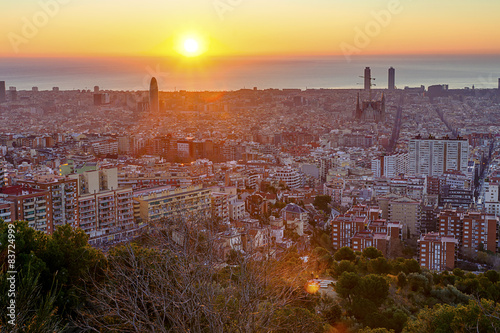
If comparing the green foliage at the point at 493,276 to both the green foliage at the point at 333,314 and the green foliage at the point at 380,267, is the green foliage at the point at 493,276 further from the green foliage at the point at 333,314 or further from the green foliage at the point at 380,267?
the green foliage at the point at 333,314

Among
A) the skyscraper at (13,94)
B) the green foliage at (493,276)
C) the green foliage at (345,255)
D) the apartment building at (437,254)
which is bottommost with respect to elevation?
the apartment building at (437,254)

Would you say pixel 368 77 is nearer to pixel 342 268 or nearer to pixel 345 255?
pixel 345 255

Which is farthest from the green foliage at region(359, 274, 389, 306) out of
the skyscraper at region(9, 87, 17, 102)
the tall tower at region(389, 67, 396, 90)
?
the tall tower at region(389, 67, 396, 90)

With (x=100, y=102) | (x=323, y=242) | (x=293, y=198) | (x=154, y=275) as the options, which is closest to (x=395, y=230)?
(x=323, y=242)

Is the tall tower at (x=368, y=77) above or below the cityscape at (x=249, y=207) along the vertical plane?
above

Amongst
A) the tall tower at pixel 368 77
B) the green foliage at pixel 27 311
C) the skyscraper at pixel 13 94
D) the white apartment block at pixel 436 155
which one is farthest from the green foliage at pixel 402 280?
the tall tower at pixel 368 77

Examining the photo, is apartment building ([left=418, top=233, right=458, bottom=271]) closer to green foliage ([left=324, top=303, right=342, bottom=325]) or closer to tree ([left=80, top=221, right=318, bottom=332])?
green foliage ([left=324, top=303, right=342, bottom=325])

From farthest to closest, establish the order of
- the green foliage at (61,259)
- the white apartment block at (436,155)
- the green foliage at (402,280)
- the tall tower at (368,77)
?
the tall tower at (368,77), the white apartment block at (436,155), the green foliage at (402,280), the green foliage at (61,259)

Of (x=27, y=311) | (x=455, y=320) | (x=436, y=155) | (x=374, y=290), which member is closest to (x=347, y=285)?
(x=374, y=290)

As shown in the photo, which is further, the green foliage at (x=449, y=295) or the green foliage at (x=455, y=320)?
the green foliage at (x=449, y=295)

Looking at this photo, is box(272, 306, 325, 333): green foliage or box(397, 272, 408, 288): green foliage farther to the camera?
box(397, 272, 408, 288): green foliage

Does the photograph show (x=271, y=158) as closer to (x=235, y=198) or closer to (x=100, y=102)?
(x=235, y=198)
